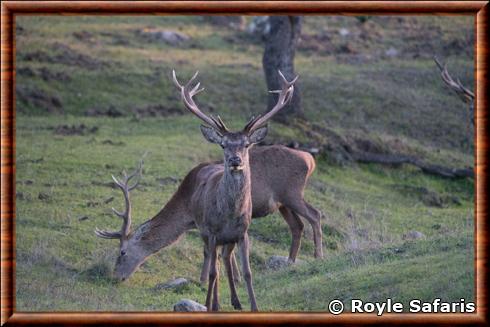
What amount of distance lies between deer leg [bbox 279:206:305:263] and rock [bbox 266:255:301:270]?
0.13 m

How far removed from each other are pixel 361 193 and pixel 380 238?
147 inches

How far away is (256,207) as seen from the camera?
12500 mm

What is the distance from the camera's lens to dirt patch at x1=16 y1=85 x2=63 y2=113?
796 inches

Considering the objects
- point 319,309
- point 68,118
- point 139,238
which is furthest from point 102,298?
point 68,118

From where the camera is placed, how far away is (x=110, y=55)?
23781 millimetres

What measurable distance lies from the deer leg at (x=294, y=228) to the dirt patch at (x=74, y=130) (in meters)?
6.53

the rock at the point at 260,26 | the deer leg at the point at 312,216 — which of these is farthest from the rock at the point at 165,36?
the deer leg at the point at 312,216

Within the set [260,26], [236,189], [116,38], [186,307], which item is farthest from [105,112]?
[186,307]

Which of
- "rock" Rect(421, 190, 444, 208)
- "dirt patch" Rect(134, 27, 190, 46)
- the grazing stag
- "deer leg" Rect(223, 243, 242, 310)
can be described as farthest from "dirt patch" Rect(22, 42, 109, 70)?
"deer leg" Rect(223, 243, 242, 310)

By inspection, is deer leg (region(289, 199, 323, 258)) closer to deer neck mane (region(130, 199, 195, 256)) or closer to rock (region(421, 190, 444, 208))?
deer neck mane (region(130, 199, 195, 256))

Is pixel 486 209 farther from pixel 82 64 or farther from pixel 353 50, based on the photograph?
pixel 353 50

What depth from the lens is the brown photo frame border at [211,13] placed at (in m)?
7.93

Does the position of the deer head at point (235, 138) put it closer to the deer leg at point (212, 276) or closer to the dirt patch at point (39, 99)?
the deer leg at point (212, 276)

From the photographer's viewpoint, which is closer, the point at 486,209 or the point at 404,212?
the point at 486,209
